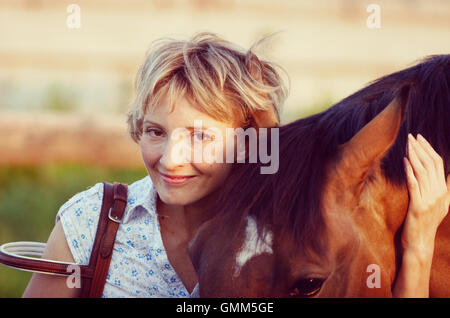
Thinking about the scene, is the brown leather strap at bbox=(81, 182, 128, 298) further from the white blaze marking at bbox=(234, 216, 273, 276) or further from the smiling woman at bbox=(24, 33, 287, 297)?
the white blaze marking at bbox=(234, 216, 273, 276)

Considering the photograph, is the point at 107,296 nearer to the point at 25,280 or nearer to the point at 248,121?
the point at 248,121

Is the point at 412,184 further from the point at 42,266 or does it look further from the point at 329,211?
the point at 42,266

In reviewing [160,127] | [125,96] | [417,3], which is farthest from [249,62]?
[417,3]

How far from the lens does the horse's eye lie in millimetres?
1102

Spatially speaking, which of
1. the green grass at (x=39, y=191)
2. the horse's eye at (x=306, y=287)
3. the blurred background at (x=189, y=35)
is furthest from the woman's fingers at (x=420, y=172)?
the blurred background at (x=189, y=35)

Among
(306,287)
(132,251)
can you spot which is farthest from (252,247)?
(132,251)

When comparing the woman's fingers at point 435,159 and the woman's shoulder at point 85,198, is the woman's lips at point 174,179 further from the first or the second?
the woman's fingers at point 435,159

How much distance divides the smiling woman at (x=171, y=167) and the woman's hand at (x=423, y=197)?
359mm

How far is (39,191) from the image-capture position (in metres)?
3.71

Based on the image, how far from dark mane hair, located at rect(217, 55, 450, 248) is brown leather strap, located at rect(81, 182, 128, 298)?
341 mm

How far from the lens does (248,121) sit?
1.48 m

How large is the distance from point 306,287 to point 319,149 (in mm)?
275

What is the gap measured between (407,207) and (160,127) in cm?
57

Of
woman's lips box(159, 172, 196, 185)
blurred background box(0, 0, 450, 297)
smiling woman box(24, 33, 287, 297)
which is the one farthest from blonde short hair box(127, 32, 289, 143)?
blurred background box(0, 0, 450, 297)
